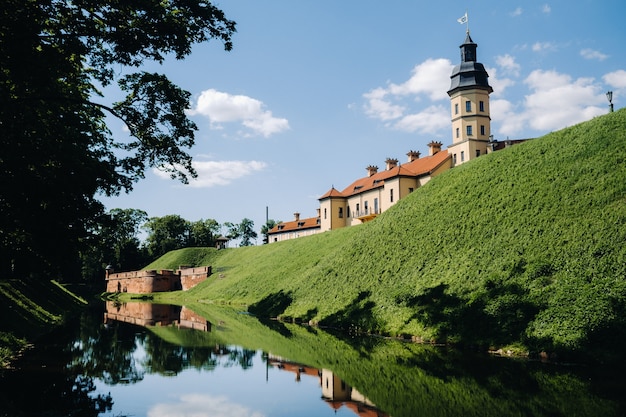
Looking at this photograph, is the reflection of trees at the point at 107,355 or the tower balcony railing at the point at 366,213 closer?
the reflection of trees at the point at 107,355

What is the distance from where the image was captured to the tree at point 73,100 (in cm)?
1075

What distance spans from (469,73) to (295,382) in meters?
57.4

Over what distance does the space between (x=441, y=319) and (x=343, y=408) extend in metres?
10.7

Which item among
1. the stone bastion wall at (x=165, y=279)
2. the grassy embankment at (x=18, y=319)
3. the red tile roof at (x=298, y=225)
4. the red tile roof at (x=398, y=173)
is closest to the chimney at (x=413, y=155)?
the red tile roof at (x=398, y=173)

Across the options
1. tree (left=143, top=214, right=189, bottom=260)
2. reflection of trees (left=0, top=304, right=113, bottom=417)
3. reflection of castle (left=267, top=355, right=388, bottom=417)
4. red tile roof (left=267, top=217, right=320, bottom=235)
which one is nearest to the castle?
red tile roof (left=267, top=217, right=320, bottom=235)

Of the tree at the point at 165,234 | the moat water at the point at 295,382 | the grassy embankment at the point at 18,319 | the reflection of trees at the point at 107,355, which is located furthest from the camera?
the tree at the point at 165,234

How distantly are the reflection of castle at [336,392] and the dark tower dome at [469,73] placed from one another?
54.6 meters

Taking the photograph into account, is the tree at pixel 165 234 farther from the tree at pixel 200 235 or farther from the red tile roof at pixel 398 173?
the red tile roof at pixel 398 173

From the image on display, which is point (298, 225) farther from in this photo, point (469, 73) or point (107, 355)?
point (107, 355)

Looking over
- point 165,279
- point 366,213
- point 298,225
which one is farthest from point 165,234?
point 366,213

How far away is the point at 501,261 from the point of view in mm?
21016

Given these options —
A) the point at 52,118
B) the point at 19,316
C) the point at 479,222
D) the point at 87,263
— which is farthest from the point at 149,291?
the point at 52,118

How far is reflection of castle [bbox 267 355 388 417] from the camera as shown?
31.6 ft

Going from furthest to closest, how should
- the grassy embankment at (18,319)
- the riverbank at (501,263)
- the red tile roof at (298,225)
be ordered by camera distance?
the red tile roof at (298,225)
the grassy embankment at (18,319)
the riverbank at (501,263)
